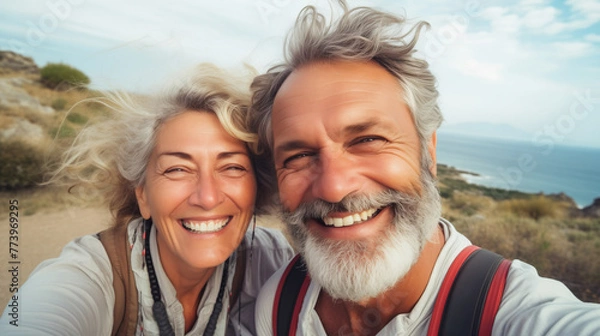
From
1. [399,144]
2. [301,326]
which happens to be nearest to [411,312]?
[301,326]

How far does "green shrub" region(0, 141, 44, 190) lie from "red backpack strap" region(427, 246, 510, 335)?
11573 millimetres

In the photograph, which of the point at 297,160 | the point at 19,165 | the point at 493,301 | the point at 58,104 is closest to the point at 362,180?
the point at 297,160

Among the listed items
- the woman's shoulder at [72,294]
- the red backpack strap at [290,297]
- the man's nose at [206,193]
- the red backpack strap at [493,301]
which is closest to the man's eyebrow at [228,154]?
the man's nose at [206,193]

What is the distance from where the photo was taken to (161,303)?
2.31 meters

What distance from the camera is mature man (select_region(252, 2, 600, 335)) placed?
1.77 m

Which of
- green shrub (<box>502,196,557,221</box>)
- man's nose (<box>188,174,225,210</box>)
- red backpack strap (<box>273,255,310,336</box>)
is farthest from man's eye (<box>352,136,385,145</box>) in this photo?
green shrub (<box>502,196,557,221</box>)

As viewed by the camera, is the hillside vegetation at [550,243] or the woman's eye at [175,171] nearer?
the woman's eye at [175,171]

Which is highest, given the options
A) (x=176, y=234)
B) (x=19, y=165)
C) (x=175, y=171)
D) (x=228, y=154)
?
(x=228, y=154)

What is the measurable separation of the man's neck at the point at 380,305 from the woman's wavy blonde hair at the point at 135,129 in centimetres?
108

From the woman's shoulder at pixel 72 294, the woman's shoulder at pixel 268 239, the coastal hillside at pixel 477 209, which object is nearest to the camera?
the woman's shoulder at pixel 72 294

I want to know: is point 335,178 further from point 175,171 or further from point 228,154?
point 175,171

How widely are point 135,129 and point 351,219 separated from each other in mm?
1729

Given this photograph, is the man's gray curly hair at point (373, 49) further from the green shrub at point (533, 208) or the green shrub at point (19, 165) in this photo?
the green shrub at point (533, 208)

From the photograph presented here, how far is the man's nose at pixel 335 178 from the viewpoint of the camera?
173 centimetres
